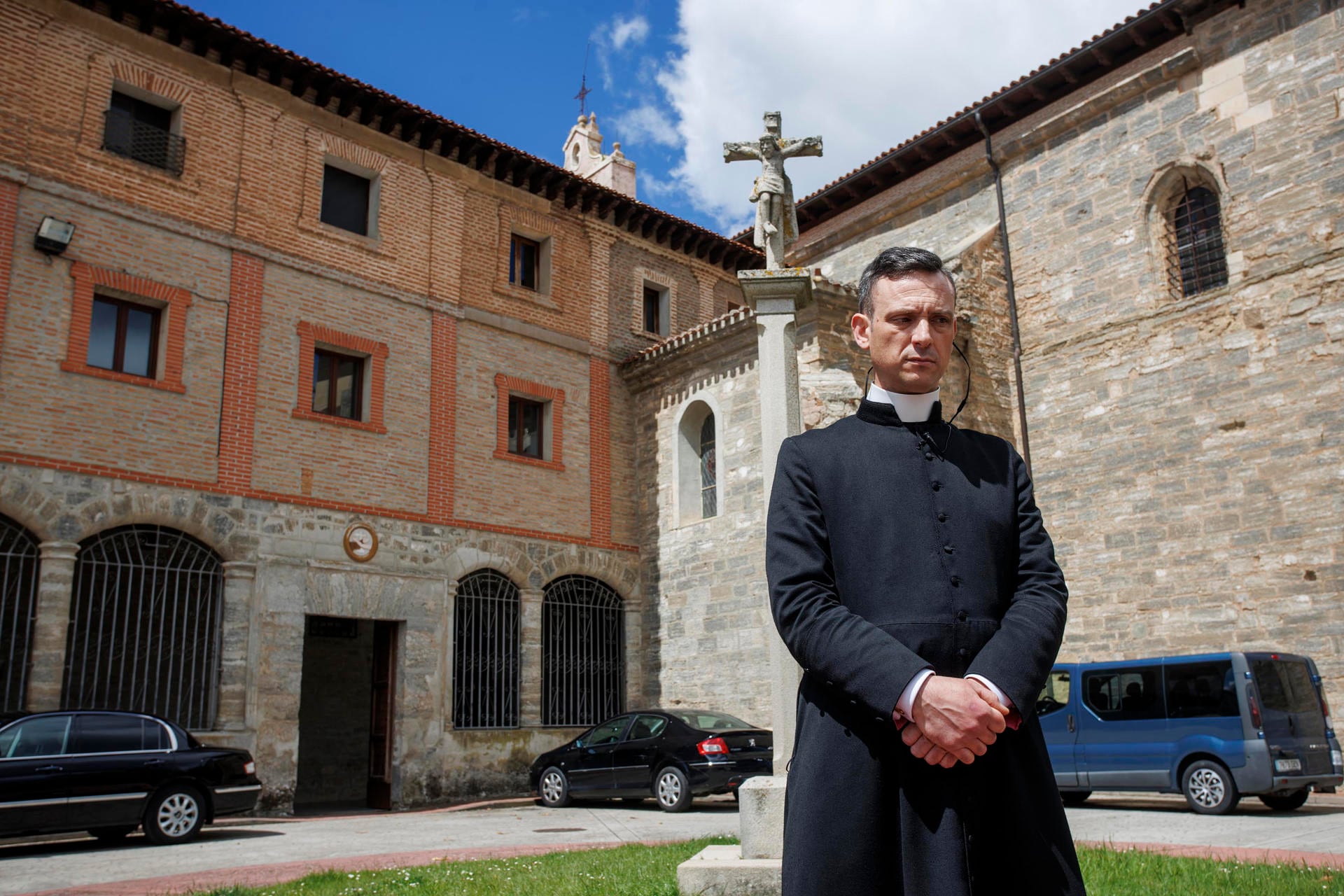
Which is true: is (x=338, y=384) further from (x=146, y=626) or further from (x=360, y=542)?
(x=146, y=626)

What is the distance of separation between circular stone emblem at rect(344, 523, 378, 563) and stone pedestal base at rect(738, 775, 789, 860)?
406 inches

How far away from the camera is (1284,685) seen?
11336mm

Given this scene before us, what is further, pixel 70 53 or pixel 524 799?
pixel 524 799

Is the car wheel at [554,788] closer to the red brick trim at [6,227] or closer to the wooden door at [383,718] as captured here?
the wooden door at [383,718]

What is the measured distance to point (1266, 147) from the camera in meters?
14.5

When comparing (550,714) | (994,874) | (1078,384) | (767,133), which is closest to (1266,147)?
(1078,384)

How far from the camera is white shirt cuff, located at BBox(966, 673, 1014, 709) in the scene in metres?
2.11

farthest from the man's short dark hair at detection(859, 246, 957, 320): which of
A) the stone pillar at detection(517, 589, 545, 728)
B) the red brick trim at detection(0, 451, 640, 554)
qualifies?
the stone pillar at detection(517, 589, 545, 728)

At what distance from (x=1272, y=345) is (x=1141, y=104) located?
4.44 meters

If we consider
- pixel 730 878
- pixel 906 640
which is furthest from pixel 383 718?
pixel 906 640

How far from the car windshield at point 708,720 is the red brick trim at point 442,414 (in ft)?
17.0

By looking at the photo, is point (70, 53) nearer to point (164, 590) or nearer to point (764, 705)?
point (164, 590)

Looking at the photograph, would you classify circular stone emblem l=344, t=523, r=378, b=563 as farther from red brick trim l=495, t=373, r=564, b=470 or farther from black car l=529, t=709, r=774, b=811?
black car l=529, t=709, r=774, b=811

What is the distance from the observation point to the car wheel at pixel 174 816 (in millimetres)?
10492
